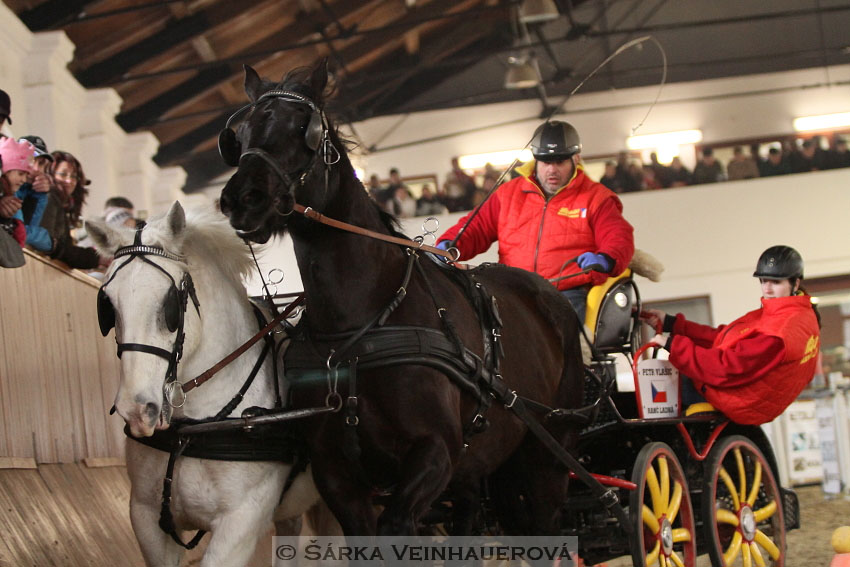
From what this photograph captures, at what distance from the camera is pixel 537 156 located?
16.6 ft

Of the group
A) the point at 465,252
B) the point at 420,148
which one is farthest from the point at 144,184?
the point at 465,252

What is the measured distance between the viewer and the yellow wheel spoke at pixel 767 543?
5270 mm

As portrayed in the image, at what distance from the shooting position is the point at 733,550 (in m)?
5.06

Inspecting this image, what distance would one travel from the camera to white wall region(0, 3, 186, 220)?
10.8 m

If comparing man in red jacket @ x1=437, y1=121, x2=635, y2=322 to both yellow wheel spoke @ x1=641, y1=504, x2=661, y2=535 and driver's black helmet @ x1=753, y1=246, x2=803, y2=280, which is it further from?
yellow wheel spoke @ x1=641, y1=504, x2=661, y2=535

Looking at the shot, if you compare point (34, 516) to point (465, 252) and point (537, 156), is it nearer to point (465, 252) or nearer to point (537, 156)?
point (465, 252)

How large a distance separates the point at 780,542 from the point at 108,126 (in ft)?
33.4

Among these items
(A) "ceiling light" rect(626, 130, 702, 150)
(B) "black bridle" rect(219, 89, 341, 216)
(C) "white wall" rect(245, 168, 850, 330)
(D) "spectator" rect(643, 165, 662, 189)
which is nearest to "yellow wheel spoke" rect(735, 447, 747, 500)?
(B) "black bridle" rect(219, 89, 341, 216)

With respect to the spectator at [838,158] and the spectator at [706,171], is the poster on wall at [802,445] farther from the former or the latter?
the spectator at [838,158]

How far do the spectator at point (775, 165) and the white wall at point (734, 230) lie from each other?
12cm

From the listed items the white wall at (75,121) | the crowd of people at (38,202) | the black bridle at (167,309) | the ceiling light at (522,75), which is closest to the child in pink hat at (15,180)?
the crowd of people at (38,202)

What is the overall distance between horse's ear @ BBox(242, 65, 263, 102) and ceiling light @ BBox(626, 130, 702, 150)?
16.3 metres

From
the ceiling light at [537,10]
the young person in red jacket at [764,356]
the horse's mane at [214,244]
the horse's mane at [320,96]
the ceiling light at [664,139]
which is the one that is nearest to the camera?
the horse's mane at [320,96]

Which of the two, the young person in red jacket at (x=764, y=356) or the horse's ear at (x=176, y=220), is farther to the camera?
the young person in red jacket at (x=764, y=356)
